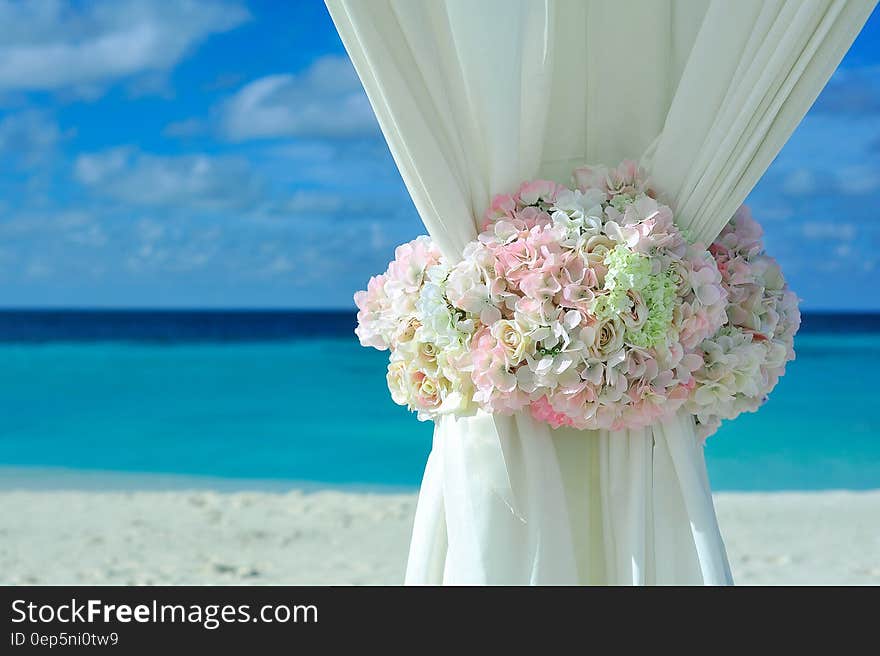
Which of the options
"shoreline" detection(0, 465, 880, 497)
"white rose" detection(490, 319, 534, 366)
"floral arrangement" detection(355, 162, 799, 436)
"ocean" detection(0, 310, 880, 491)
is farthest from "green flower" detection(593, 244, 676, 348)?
"ocean" detection(0, 310, 880, 491)

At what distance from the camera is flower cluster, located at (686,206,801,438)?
57.6 inches

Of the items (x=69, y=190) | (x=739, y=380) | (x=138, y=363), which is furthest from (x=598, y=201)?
(x=69, y=190)

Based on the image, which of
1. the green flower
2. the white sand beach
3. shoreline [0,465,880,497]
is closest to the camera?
the green flower

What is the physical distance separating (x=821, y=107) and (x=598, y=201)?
13534 mm

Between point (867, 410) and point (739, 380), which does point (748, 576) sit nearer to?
point (739, 380)

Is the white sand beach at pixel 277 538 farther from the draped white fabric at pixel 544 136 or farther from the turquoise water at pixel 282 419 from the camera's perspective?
the draped white fabric at pixel 544 136

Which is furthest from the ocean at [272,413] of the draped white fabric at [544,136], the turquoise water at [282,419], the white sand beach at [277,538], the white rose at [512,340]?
the white rose at [512,340]

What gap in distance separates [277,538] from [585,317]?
446cm

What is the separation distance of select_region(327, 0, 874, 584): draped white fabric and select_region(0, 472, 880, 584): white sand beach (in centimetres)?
328

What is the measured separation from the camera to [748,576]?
4809 mm

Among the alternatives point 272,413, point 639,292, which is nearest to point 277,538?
point 639,292

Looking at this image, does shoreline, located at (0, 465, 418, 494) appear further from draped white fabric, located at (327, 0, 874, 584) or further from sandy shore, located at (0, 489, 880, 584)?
draped white fabric, located at (327, 0, 874, 584)

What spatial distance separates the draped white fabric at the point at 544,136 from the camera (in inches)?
55.6

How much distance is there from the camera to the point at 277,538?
5559 mm
